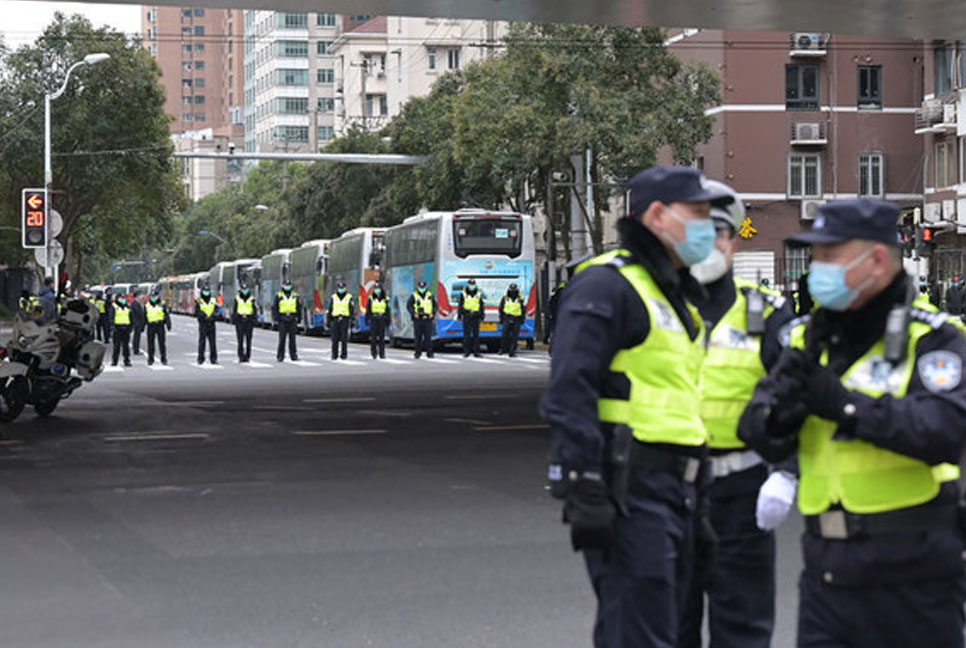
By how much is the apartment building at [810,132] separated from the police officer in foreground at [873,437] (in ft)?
175

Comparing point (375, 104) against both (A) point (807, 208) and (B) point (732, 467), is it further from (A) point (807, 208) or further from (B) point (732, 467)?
(B) point (732, 467)

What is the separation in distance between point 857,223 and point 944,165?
52868mm

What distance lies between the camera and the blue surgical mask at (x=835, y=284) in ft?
15.7

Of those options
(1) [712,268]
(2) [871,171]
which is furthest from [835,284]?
(2) [871,171]

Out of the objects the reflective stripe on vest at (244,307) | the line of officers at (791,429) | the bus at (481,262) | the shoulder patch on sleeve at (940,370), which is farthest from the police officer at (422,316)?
the shoulder patch on sleeve at (940,370)

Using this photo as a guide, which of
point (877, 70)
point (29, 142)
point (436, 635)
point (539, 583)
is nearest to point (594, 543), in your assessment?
point (436, 635)

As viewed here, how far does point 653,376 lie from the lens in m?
5.37

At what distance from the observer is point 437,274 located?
4531 cm

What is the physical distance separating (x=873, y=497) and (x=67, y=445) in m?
14.0

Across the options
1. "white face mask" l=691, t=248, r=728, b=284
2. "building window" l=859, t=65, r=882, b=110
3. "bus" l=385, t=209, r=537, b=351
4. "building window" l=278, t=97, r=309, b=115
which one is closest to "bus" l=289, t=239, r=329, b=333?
"bus" l=385, t=209, r=537, b=351

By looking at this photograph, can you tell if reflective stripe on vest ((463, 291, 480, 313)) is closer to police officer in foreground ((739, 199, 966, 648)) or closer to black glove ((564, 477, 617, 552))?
black glove ((564, 477, 617, 552))

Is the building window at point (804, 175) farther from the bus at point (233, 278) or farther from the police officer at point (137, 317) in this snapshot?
the bus at point (233, 278)

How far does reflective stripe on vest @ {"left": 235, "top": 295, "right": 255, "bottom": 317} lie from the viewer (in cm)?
3822

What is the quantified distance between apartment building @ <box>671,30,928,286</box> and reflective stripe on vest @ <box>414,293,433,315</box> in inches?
721
